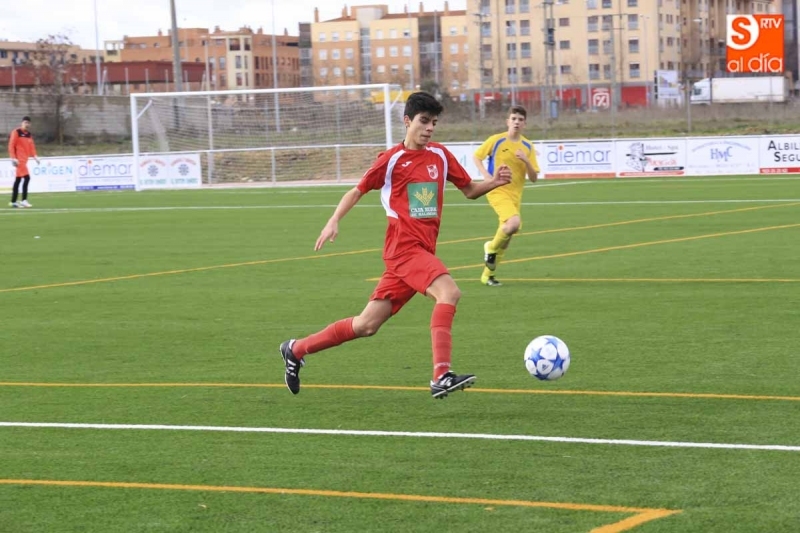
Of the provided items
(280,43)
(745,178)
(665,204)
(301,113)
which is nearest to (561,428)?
(665,204)

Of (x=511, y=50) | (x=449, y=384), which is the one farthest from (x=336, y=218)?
(x=511, y=50)

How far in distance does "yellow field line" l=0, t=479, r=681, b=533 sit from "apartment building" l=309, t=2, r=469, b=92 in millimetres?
123623

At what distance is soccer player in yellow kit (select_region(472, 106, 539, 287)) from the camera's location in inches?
600

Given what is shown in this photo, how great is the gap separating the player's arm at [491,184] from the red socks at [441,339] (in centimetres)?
99

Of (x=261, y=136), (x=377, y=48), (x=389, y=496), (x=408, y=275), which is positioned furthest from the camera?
(x=377, y=48)

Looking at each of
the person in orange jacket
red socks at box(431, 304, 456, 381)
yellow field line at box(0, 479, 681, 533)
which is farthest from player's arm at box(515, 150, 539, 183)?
the person in orange jacket

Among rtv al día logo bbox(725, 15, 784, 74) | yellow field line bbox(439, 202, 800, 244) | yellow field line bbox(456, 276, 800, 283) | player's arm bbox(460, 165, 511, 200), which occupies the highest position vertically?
rtv al día logo bbox(725, 15, 784, 74)

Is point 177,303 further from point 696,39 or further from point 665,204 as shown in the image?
point 696,39

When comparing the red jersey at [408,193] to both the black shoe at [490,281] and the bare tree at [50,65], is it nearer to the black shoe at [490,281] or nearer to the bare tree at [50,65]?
the black shoe at [490,281]

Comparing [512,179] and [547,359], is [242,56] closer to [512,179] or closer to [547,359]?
[512,179]

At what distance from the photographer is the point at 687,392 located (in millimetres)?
8523

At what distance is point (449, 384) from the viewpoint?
7867 millimetres

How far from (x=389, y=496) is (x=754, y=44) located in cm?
4928

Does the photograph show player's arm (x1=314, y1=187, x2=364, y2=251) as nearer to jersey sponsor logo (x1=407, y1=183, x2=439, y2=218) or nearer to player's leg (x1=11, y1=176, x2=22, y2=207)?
jersey sponsor logo (x1=407, y1=183, x2=439, y2=218)
